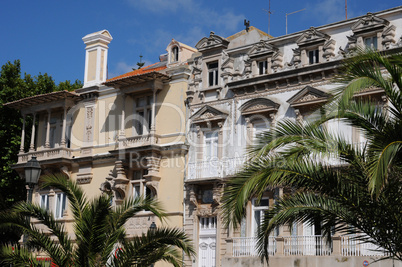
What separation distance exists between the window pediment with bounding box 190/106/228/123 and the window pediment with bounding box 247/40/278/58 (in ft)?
8.87

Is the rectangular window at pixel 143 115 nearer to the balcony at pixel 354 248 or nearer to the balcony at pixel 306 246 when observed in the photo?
the balcony at pixel 306 246

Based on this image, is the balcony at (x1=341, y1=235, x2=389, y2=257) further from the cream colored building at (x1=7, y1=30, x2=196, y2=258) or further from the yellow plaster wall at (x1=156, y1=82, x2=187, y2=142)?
the yellow plaster wall at (x1=156, y1=82, x2=187, y2=142)

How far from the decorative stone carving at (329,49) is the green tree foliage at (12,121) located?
1863 cm

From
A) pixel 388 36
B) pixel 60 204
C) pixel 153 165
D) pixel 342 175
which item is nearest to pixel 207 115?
pixel 153 165

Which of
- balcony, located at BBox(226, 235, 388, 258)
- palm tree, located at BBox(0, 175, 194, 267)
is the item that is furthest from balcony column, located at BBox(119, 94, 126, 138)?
palm tree, located at BBox(0, 175, 194, 267)

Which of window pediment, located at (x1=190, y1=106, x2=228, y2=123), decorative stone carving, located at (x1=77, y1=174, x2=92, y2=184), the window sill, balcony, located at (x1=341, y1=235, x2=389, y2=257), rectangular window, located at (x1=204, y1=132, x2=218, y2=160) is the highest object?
the window sill

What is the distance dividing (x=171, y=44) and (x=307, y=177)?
63.7ft

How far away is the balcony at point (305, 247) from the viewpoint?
2239cm

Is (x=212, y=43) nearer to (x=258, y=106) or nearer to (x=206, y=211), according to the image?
(x=258, y=106)

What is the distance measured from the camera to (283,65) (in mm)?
26750

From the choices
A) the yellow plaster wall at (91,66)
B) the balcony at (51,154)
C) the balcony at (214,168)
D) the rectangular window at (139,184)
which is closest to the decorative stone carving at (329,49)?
the balcony at (214,168)

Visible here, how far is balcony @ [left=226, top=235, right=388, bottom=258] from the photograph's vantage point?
22.4m

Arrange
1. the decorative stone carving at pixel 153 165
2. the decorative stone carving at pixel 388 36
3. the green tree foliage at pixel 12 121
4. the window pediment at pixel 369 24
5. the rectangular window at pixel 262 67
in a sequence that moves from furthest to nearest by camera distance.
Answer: the green tree foliage at pixel 12 121 → the decorative stone carving at pixel 153 165 → the rectangular window at pixel 262 67 → the window pediment at pixel 369 24 → the decorative stone carving at pixel 388 36

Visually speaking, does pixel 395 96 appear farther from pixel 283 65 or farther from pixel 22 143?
pixel 22 143
